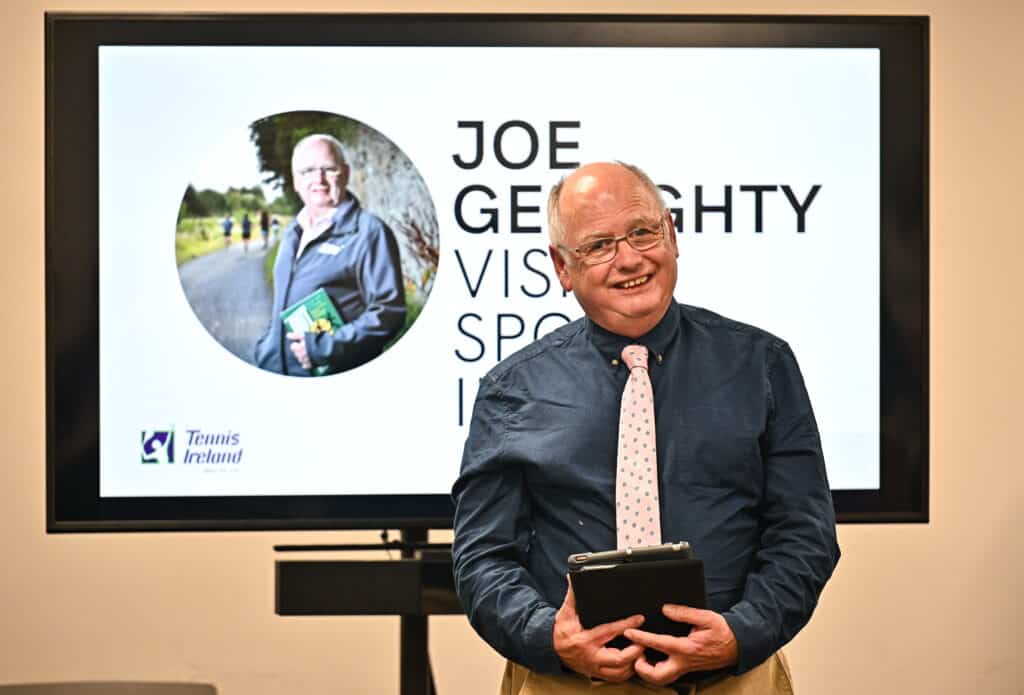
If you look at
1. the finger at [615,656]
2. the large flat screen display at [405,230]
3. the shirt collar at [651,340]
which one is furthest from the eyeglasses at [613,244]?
the large flat screen display at [405,230]

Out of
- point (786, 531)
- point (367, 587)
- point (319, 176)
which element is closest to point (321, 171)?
point (319, 176)

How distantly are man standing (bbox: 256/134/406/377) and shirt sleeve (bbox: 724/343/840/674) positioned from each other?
1147mm

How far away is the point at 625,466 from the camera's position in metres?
1.89

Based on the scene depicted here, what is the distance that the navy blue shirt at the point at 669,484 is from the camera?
1868mm

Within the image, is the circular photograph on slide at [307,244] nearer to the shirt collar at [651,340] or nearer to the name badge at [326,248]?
the name badge at [326,248]

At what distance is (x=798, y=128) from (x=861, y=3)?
0.90m

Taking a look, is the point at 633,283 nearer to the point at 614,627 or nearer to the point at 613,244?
the point at 613,244

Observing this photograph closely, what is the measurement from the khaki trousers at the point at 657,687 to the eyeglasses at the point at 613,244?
2.01 ft

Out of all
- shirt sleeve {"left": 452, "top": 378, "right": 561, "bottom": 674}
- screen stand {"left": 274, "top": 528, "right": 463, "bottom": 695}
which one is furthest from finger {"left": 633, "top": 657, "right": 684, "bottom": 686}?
screen stand {"left": 274, "top": 528, "right": 463, "bottom": 695}

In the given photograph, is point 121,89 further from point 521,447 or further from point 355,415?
point 521,447

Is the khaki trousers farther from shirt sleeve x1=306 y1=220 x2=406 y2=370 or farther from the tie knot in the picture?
shirt sleeve x1=306 y1=220 x2=406 y2=370

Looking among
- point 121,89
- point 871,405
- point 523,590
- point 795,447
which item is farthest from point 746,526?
point 121,89

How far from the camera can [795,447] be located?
190 centimetres

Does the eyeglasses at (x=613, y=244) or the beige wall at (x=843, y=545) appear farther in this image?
the beige wall at (x=843, y=545)
